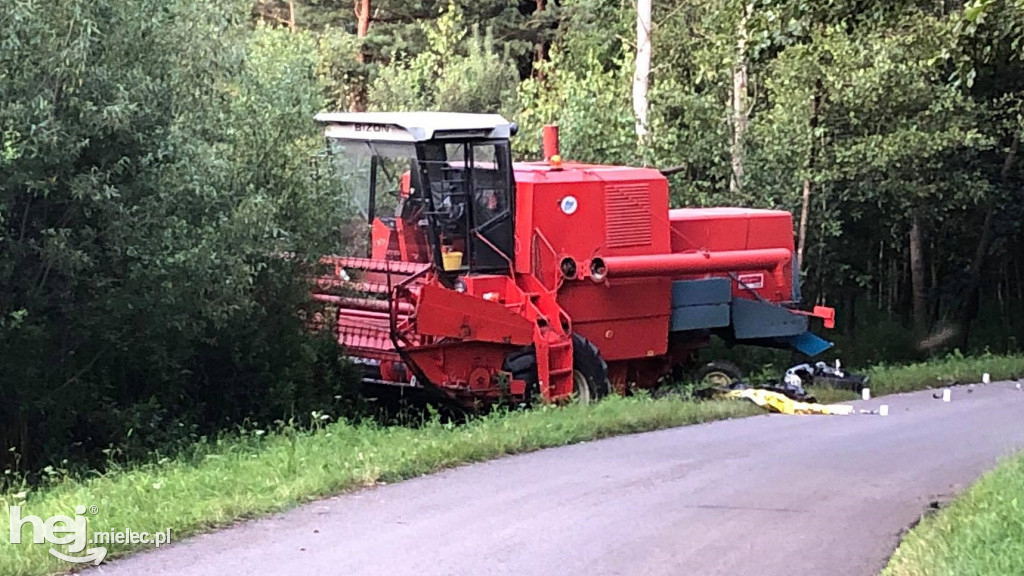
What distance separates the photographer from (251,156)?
13727 millimetres

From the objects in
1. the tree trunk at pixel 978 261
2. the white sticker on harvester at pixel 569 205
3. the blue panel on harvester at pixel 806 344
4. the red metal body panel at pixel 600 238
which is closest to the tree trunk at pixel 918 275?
the tree trunk at pixel 978 261

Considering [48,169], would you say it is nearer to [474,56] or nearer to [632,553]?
[632,553]

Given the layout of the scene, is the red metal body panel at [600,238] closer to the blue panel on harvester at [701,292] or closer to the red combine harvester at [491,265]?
the red combine harvester at [491,265]

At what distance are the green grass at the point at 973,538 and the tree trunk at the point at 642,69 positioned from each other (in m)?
12.9

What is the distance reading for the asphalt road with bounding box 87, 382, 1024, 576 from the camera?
7.35 meters

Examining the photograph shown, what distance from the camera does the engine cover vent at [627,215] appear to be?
15906mm

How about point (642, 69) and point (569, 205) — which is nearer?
point (569, 205)

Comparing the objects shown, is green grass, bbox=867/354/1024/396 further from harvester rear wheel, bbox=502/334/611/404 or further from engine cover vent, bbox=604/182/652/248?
harvester rear wheel, bbox=502/334/611/404

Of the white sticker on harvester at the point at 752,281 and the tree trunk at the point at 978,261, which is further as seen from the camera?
the tree trunk at the point at 978,261

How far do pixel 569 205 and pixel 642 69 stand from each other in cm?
627

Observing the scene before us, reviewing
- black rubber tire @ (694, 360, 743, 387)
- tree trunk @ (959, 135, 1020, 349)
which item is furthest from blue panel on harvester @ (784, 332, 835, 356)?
tree trunk @ (959, 135, 1020, 349)

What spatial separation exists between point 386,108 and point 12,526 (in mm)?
19293

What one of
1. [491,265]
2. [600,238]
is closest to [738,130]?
[600,238]

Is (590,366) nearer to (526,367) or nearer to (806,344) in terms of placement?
(526,367)
